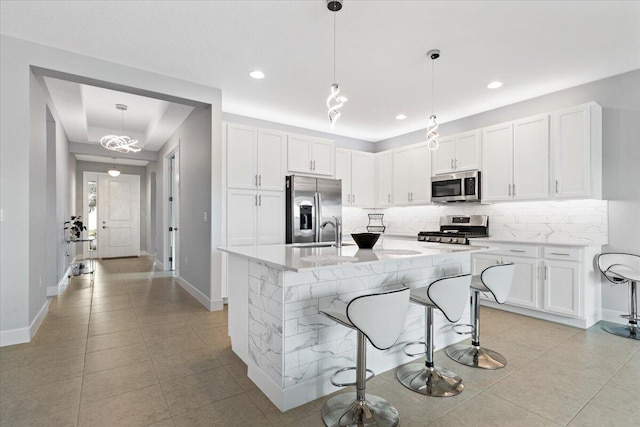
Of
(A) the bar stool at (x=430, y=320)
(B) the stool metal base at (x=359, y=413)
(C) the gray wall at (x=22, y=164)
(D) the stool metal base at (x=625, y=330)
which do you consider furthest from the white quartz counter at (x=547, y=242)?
(C) the gray wall at (x=22, y=164)

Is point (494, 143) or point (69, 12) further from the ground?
point (69, 12)

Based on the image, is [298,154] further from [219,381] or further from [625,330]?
[625,330]

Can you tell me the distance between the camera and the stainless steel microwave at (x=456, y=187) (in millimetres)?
4574

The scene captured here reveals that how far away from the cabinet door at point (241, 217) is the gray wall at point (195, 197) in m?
0.27

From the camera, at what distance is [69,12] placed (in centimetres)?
254

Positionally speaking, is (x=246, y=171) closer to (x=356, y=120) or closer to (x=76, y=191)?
(x=356, y=120)

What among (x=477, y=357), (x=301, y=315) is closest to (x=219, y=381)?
(x=301, y=315)

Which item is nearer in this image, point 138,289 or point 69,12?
point 69,12

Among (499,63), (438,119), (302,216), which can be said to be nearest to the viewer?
(499,63)

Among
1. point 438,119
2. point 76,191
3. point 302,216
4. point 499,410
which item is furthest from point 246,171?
point 76,191

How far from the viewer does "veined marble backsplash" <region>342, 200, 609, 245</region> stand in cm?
374

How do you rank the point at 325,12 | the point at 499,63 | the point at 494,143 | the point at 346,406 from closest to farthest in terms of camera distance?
the point at 346,406, the point at 325,12, the point at 499,63, the point at 494,143

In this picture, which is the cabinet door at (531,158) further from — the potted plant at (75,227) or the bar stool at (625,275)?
the potted plant at (75,227)

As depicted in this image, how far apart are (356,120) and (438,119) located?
1334 millimetres
